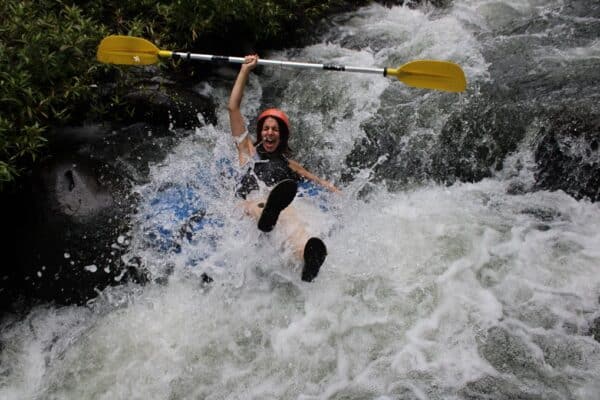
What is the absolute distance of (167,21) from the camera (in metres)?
5.72

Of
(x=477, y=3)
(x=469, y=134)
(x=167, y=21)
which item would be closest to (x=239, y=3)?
(x=167, y=21)

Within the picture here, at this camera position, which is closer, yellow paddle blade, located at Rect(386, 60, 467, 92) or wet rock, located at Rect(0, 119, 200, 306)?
wet rock, located at Rect(0, 119, 200, 306)

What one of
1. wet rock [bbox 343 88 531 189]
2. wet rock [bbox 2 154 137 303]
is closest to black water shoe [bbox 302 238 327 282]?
wet rock [bbox 2 154 137 303]

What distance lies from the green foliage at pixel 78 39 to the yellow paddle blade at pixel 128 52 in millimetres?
328

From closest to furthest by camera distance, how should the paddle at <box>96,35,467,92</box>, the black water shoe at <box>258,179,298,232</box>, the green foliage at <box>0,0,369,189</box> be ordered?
the black water shoe at <box>258,179,298,232</box>, the green foliage at <box>0,0,369,189</box>, the paddle at <box>96,35,467,92</box>

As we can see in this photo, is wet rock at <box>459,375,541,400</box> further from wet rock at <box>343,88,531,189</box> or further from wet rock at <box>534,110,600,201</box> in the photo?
wet rock at <box>343,88,531,189</box>

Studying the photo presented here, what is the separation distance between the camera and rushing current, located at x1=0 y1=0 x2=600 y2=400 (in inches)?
129

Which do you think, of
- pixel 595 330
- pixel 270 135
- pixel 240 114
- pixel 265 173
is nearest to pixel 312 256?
pixel 265 173

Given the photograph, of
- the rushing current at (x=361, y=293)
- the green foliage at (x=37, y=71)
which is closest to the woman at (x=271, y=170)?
the rushing current at (x=361, y=293)

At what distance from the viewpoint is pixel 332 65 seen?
15.3 feet

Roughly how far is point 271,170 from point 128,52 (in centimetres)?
181

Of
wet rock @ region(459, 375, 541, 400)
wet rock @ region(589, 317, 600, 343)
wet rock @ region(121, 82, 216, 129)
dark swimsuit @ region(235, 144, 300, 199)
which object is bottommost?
wet rock @ region(459, 375, 541, 400)

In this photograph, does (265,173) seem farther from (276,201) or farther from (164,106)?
(164,106)

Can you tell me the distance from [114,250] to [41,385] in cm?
103
